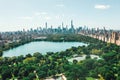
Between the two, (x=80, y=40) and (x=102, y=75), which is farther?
(x=80, y=40)

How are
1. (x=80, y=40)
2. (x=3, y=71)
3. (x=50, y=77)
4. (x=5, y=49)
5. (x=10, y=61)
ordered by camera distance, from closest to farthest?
1. (x=50, y=77)
2. (x=3, y=71)
3. (x=10, y=61)
4. (x=5, y=49)
5. (x=80, y=40)

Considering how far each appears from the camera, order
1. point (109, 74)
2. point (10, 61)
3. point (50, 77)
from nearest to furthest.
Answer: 1. point (109, 74)
2. point (50, 77)
3. point (10, 61)

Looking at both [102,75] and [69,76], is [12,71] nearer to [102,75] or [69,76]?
[69,76]

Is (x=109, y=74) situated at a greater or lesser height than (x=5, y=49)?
greater

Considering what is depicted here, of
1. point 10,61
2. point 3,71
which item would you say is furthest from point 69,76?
point 10,61

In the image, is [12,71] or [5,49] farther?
[5,49]

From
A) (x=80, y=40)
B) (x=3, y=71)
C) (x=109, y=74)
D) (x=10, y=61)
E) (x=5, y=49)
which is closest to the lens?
(x=109, y=74)

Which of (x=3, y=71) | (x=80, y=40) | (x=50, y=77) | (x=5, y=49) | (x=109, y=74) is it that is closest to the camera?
(x=109, y=74)

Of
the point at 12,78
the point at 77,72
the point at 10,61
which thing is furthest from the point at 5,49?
the point at 77,72

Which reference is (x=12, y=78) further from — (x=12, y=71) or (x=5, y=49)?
(x=5, y=49)
